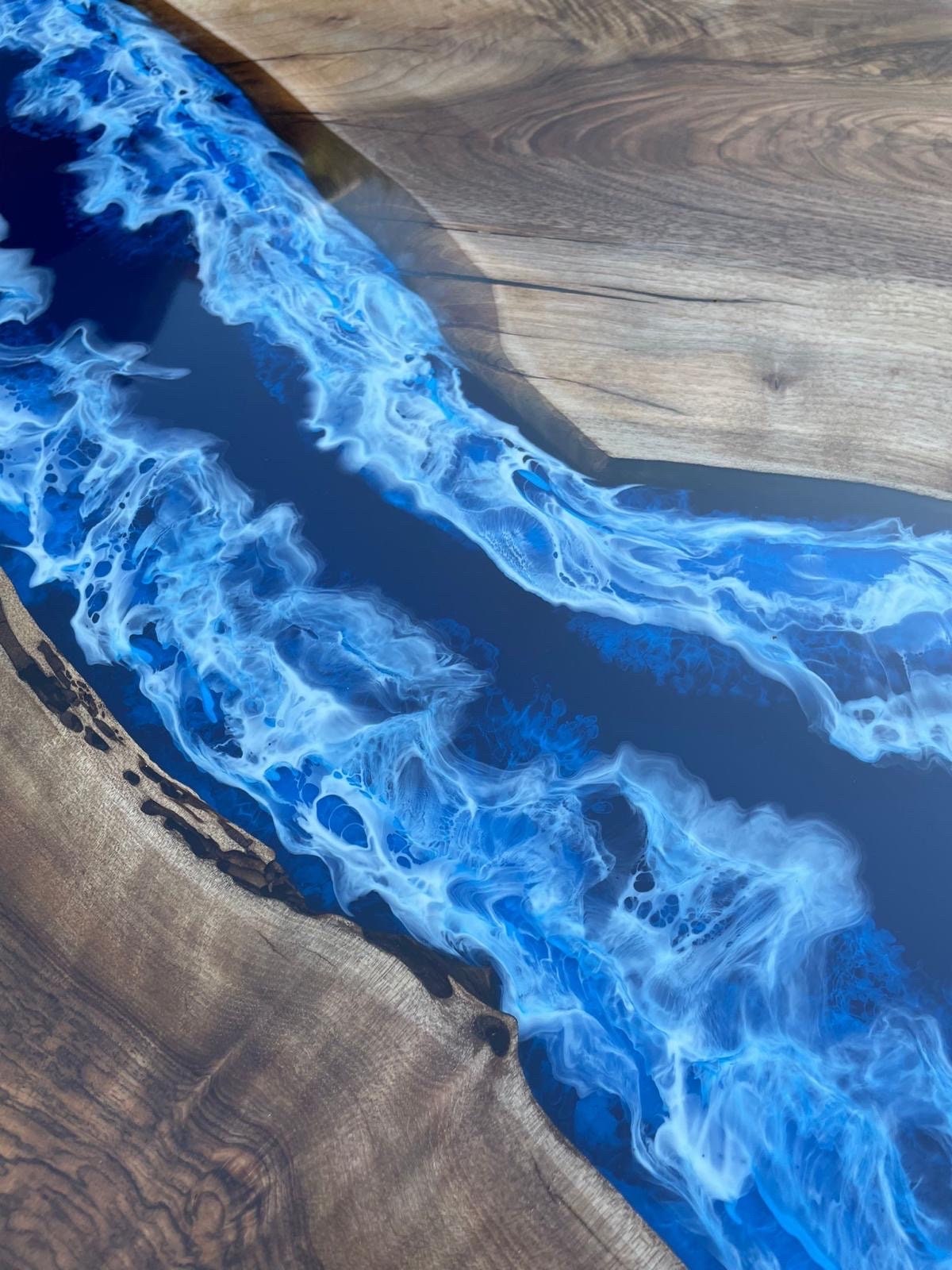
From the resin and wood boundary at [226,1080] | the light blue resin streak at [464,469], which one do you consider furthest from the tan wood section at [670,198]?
the resin and wood boundary at [226,1080]

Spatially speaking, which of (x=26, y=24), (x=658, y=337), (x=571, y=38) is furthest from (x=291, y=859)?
(x=26, y=24)

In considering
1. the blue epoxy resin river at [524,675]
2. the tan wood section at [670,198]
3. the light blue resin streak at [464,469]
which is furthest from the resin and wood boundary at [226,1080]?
the tan wood section at [670,198]

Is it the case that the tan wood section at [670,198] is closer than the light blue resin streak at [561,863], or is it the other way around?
the light blue resin streak at [561,863]

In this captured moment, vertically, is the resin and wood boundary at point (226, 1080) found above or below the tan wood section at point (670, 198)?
below

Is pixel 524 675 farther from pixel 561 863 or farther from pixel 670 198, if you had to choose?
pixel 670 198

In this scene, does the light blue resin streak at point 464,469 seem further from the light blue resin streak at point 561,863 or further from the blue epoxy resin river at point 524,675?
the light blue resin streak at point 561,863

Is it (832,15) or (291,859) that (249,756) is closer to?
(291,859)
